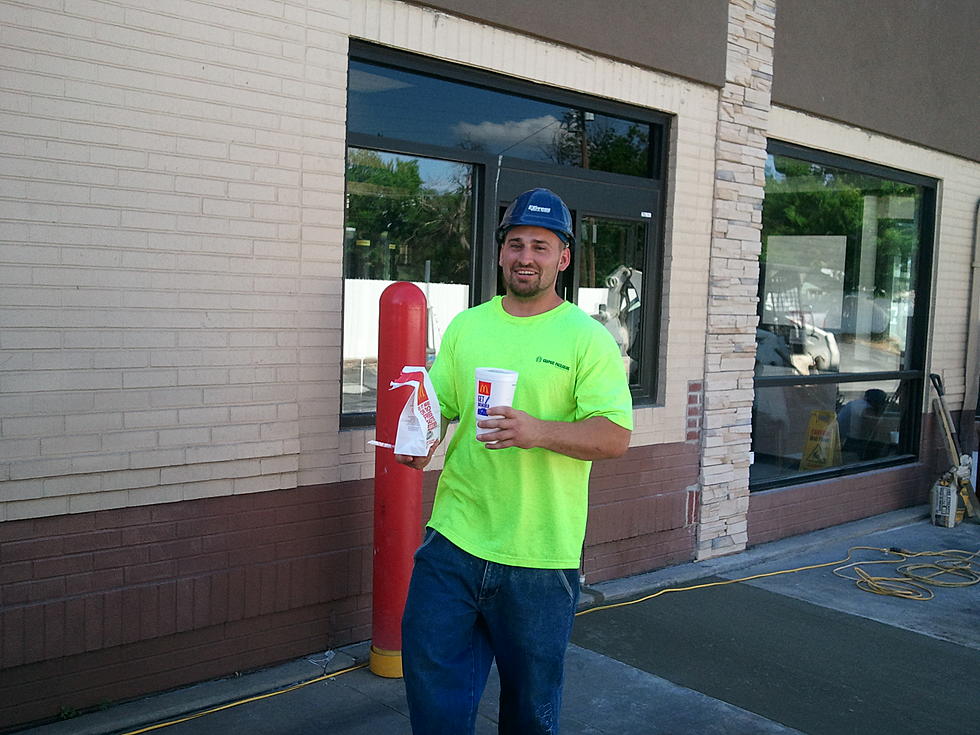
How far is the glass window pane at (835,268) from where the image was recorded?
8.01 metres

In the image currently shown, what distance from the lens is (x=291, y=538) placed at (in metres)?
4.75

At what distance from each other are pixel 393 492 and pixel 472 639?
156cm

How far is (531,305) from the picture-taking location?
3131 mm

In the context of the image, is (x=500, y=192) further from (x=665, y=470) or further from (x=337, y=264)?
(x=665, y=470)

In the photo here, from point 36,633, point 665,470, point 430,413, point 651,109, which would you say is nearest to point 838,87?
point 651,109

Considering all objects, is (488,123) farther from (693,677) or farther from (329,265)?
(693,677)

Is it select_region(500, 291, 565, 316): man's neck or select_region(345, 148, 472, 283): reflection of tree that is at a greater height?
select_region(345, 148, 472, 283): reflection of tree

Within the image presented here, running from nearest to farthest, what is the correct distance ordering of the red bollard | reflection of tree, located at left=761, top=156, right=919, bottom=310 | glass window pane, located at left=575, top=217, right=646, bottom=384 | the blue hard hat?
the blue hard hat, the red bollard, glass window pane, located at left=575, top=217, right=646, bottom=384, reflection of tree, located at left=761, top=156, right=919, bottom=310

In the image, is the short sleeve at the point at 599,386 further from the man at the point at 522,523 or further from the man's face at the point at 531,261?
the man's face at the point at 531,261

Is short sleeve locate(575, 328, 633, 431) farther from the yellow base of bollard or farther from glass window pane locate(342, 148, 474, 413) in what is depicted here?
glass window pane locate(342, 148, 474, 413)

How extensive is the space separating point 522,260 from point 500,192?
9.03ft

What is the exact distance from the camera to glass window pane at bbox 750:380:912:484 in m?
7.97

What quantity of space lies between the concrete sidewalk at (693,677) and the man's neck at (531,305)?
6.71ft

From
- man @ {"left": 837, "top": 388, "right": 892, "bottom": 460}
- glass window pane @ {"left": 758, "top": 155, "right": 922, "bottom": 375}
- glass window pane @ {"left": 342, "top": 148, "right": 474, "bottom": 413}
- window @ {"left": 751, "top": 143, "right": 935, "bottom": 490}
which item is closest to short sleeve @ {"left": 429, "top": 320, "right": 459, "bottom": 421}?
glass window pane @ {"left": 342, "top": 148, "right": 474, "bottom": 413}
